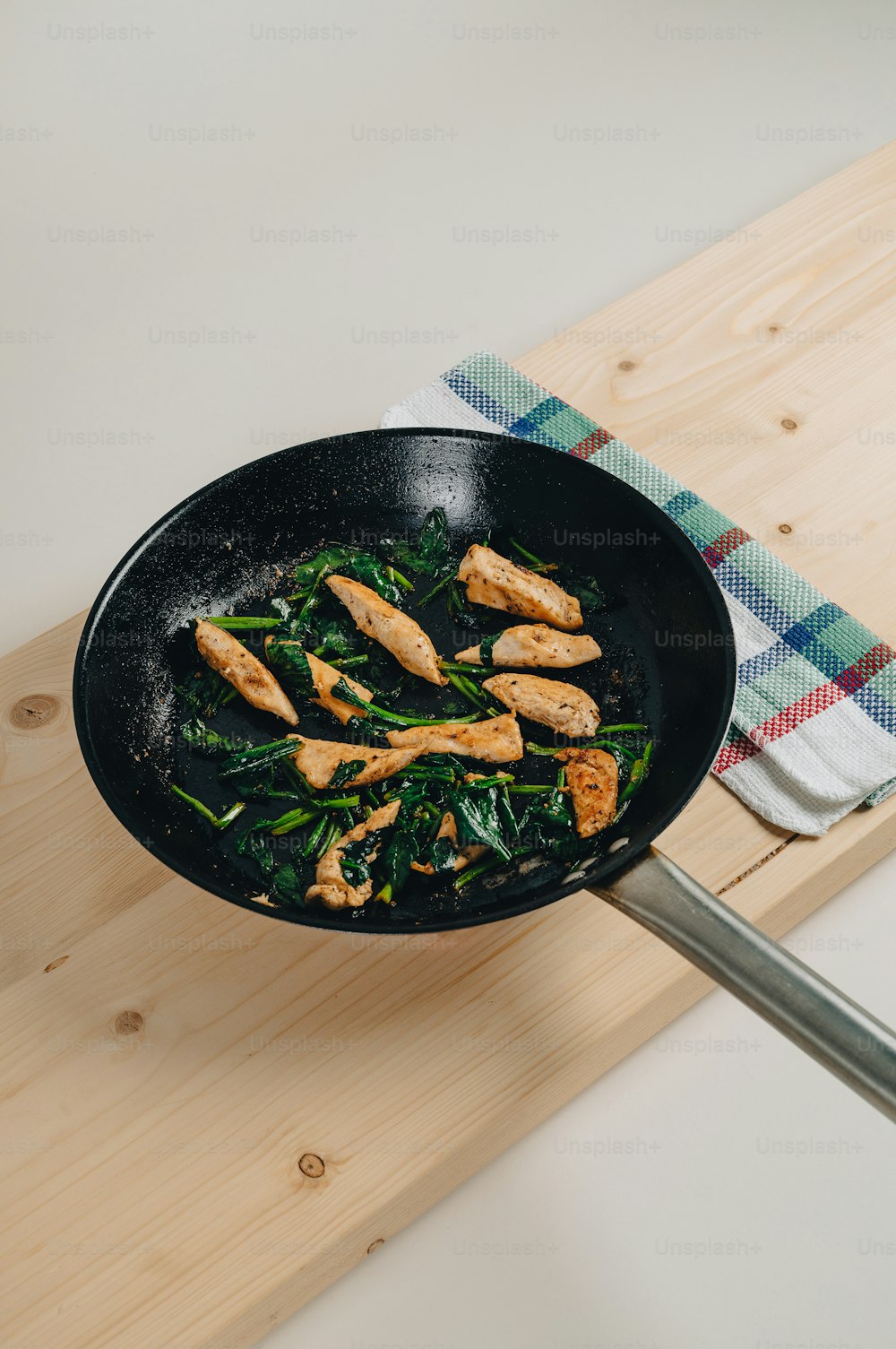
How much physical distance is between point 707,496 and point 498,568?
54 cm

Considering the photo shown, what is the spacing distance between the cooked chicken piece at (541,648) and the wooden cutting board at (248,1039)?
303 mm

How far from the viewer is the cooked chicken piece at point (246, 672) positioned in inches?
73.4

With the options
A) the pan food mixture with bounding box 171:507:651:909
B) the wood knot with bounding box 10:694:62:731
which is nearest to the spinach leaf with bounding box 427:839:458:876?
the pan food mixture with bounding box 171:507:651:909

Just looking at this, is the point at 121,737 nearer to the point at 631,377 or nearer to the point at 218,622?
the point at 218,622

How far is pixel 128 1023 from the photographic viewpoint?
1.72 metres

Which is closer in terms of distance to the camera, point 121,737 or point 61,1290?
point 61,1290

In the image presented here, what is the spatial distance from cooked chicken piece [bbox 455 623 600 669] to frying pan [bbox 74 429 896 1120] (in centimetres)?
5

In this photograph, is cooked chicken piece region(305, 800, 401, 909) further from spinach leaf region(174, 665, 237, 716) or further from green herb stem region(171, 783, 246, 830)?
spinach leaf region(174, 665, 237, 716)

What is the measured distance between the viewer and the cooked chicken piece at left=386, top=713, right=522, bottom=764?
177 centimetres

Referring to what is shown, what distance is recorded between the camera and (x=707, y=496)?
7.44ft

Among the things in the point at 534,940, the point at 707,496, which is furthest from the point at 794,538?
the point at 534,940

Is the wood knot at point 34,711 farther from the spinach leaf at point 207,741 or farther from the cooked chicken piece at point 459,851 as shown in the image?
the cooked chicken piece at point 459,851

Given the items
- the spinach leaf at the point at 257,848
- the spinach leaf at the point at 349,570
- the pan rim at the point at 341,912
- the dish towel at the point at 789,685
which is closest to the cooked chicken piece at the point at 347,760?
the spinach leaf at the point at 257,848

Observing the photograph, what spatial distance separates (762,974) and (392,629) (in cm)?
79
